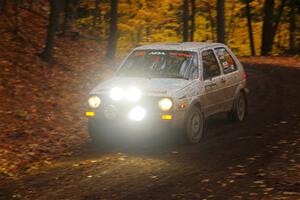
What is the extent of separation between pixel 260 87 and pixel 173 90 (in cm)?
1004

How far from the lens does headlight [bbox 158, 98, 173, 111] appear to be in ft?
30.1

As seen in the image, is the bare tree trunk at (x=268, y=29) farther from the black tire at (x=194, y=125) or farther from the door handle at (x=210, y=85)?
the black tire at (x=194, y=125)

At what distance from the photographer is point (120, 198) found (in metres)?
6.71

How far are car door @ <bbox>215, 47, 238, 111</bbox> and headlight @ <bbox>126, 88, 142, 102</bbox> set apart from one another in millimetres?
2450

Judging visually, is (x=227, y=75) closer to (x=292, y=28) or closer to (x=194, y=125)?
(x=194, y=125)

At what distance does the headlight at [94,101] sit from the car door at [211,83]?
200 centimetres

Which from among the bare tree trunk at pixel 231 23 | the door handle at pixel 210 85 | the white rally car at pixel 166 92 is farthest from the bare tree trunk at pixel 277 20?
the door handle at pixel 210 85

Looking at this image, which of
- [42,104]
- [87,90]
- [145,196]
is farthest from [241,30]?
[145,196]

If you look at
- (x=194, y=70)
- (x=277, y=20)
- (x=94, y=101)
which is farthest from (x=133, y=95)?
(x=277, y=20)

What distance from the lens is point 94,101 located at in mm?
9656

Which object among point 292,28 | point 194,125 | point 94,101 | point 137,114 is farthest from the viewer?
point 292,28

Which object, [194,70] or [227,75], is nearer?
[194,70]

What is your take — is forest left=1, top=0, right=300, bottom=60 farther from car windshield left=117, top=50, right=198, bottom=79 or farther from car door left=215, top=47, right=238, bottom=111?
car windshield left=117, top=50, right=198, bottom=79

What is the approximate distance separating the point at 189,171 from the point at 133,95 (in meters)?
2.05
